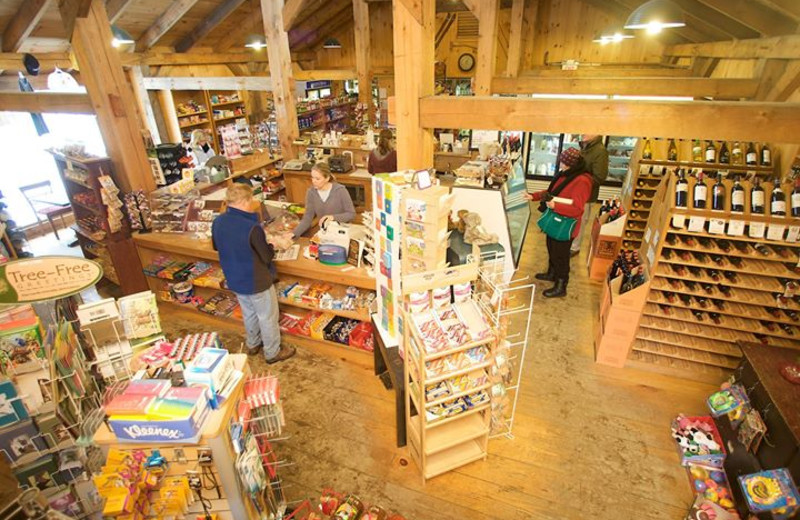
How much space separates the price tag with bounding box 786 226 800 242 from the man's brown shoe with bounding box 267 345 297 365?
439cm

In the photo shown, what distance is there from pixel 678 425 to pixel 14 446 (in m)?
4.31

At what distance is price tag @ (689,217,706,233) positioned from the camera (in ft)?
11.2

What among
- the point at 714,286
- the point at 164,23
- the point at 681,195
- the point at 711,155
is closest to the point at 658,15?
the point at 681,195

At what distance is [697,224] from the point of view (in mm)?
3422

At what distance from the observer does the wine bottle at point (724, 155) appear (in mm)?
5197

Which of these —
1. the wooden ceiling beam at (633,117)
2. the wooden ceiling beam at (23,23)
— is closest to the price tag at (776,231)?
the wooden ceiling beam at (633,117)

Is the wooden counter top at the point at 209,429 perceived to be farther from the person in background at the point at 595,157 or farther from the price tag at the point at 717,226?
the person in background at the point at 595,157

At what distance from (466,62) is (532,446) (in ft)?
35.3

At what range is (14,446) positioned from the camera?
1.95 m

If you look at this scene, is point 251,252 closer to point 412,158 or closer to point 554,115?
point 412,158

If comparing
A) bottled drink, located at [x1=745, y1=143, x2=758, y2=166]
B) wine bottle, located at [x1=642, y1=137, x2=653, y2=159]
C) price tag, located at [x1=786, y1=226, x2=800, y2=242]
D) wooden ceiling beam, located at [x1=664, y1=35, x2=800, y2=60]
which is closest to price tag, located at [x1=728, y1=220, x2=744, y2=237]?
price tag, located at [x1=786, y1=226, x2=800, y2=242]

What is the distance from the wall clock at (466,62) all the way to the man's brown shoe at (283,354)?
999cm

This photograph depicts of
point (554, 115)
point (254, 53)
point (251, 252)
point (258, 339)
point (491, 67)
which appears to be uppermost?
point (254, 53)

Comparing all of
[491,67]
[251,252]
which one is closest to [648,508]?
[251,252]
